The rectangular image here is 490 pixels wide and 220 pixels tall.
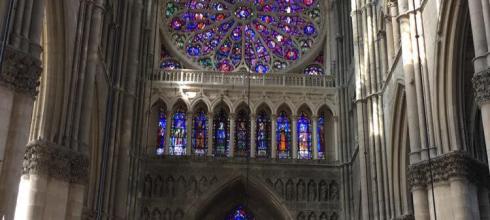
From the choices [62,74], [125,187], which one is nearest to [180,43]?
[125,187]

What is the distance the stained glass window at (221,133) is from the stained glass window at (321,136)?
4375mm

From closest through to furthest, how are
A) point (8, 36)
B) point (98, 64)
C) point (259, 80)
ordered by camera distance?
point (8, 36), point (98, 64), point (259, 80)

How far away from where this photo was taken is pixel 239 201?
112ft

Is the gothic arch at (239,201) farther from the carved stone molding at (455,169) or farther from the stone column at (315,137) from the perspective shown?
the carved stone molding at (455,169)

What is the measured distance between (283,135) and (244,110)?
224 cm

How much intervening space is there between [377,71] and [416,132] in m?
6.91

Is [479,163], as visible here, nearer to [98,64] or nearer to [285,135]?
[98,64]

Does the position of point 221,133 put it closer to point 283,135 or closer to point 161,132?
point 161,132

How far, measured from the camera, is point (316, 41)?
1469 inches

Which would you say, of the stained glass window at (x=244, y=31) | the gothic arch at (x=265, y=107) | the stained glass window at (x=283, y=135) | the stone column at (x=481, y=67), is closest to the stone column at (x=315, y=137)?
the stained glass window at (x=283, y=135)

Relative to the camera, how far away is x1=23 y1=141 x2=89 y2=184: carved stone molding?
18875 mm

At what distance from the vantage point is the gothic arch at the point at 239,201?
1281 inches

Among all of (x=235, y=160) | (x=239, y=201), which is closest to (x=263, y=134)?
(x=235, y=160)

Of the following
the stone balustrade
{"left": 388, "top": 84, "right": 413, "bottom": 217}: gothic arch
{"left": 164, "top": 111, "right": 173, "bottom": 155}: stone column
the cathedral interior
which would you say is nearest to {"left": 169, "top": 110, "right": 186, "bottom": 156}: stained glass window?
the cathedral interior
